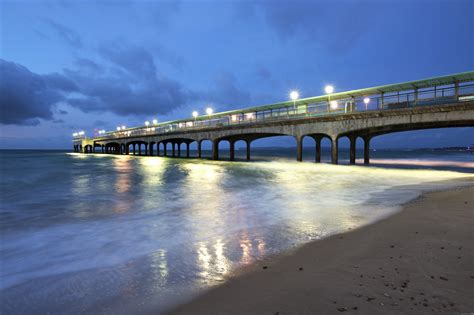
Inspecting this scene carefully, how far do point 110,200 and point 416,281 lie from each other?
13470mm

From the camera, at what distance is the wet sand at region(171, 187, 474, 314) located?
11.3ft

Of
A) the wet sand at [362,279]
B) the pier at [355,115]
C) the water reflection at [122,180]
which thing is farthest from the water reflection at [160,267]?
the pier at [355,115]

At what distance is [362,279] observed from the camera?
415 cm

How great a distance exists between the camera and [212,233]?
7613 millimetres

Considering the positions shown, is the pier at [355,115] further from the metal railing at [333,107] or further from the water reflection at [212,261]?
the water reflection at [212,261]

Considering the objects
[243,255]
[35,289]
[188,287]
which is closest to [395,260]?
[243,255]

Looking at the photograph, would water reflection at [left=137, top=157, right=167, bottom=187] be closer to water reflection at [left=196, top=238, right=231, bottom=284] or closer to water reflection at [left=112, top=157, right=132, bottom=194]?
water reflection at [left=112, top=157, right=132, bottom=194]

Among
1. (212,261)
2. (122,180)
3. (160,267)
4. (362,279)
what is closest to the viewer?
(362,279)

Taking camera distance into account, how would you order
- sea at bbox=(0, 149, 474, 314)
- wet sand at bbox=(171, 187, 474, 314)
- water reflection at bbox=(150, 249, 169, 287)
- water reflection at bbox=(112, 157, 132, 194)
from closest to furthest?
1. wet sand at bbox=(171, 187, 474, 314)
2. sea at bbox=(0, 149, 474, 314)
3. water reflection at bbox=(150, 249, 169, 287)
4. water reflection at bbox=(112, 157, 132, 194)

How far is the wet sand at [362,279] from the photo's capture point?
3445mm

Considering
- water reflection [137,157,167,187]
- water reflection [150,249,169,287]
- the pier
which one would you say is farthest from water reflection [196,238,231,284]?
the pier

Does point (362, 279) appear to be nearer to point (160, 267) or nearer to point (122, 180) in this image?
point (160, 267)

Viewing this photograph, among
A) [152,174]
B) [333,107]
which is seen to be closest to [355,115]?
[333,107]

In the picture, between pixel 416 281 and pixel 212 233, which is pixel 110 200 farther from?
pixel 416 281
